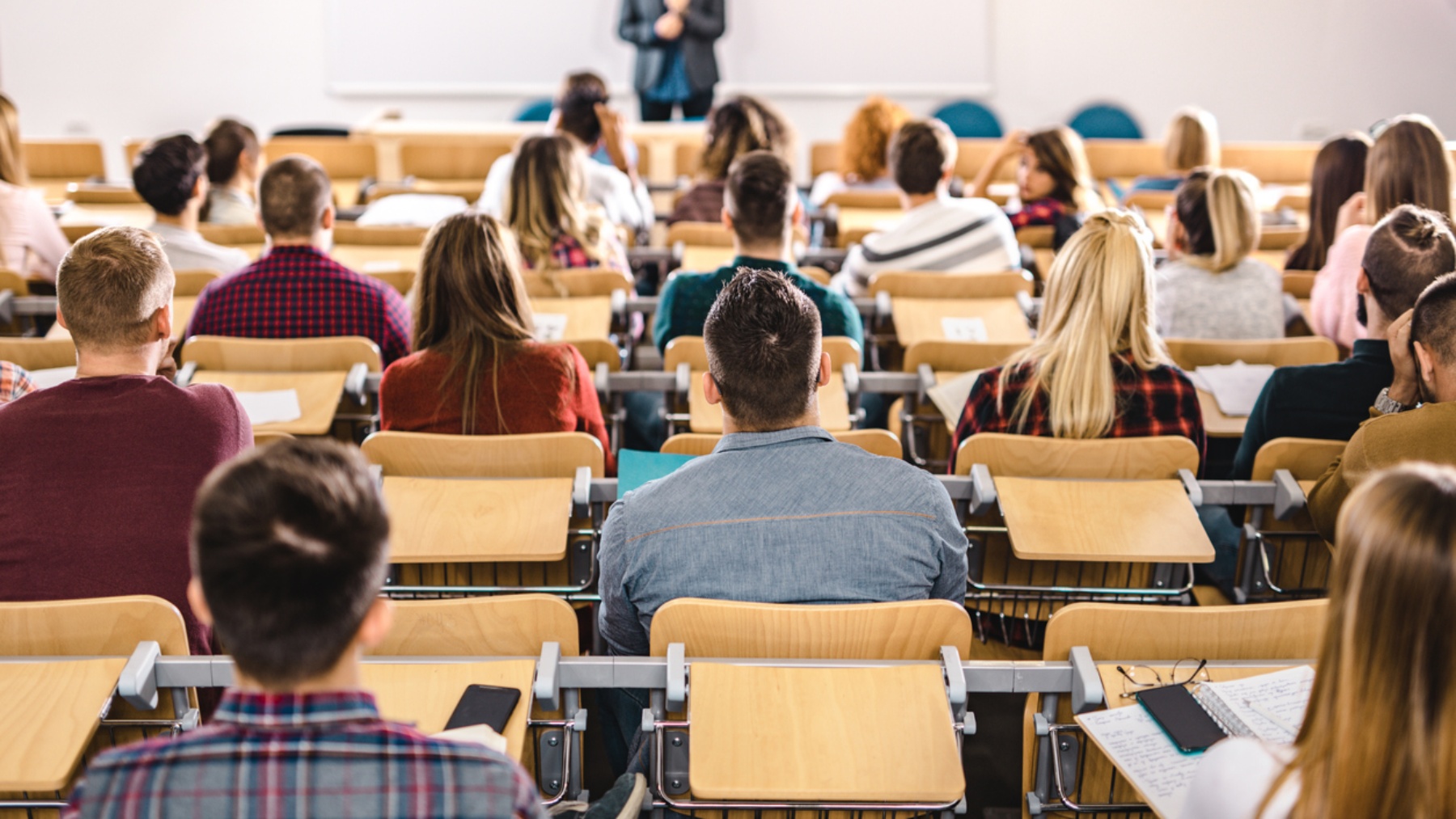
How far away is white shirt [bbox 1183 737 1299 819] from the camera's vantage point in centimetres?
120

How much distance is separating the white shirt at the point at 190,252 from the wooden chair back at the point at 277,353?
3.49 feet

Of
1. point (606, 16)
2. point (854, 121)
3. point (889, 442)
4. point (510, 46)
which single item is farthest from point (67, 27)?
point (889, 442)

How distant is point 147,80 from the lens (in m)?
9.06

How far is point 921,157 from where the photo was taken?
4.18m

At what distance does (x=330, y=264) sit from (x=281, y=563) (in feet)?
8.07

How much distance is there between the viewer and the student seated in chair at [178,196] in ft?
12.9

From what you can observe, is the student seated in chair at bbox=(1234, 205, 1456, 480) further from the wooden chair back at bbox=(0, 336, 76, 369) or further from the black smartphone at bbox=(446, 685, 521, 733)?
the wooden chair back at bbox=(0, 336, 76, 369)

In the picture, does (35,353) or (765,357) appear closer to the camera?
(765,357)

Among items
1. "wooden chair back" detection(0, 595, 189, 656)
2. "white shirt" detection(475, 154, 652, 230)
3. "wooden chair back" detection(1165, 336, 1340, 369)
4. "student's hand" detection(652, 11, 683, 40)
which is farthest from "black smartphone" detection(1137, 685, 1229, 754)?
"student's hand" detection(652, 11, 683, 40)

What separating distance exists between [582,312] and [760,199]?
0.70 m

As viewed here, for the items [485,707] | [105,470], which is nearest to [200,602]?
[485,707]

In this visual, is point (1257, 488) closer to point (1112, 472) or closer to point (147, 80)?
point (1112, 472)

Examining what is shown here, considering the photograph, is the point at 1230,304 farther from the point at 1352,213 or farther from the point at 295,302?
the point at 295,302

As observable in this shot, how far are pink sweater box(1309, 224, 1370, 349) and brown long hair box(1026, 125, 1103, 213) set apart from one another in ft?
3.82
